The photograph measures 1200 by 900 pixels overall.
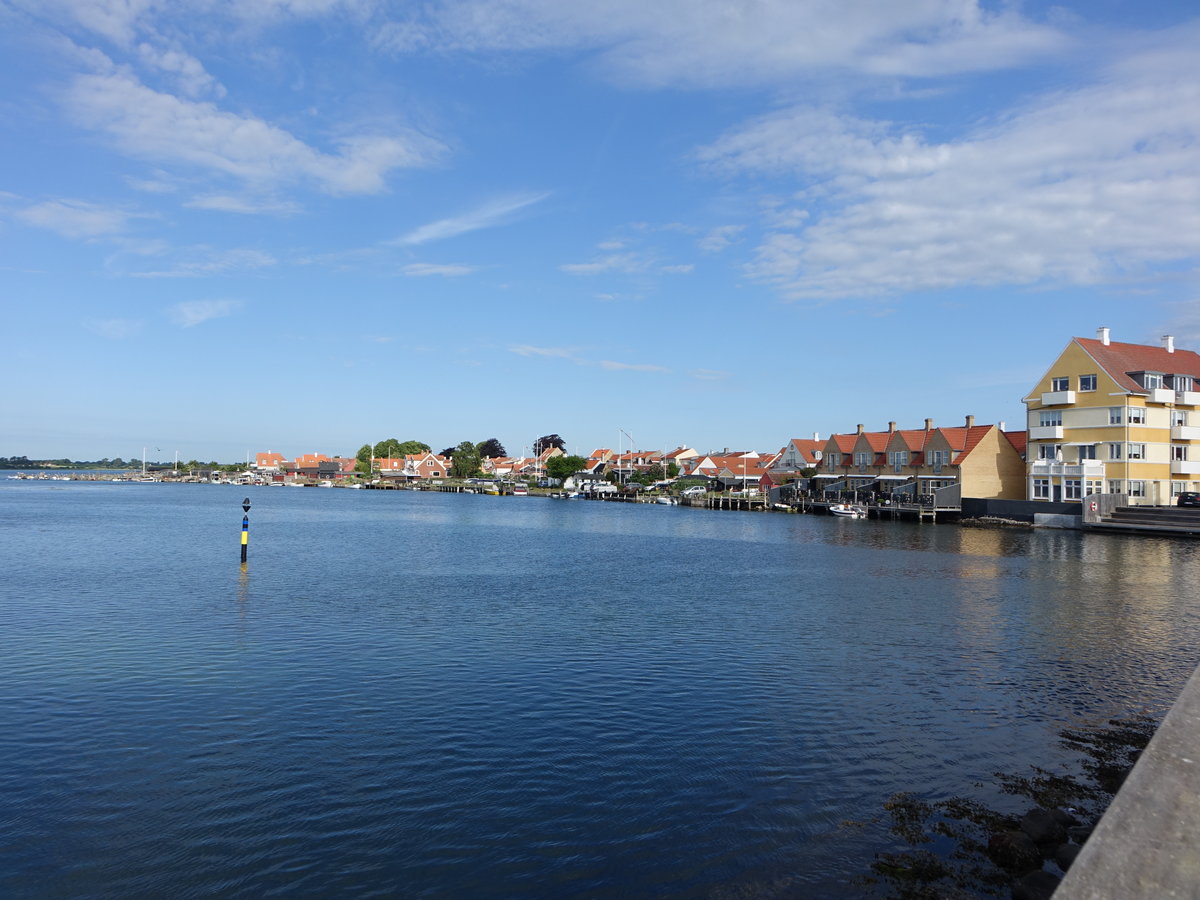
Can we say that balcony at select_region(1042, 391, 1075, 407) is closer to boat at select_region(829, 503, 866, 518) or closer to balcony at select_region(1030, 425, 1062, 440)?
balcony at select_region(1030, 425, 1062, 440)

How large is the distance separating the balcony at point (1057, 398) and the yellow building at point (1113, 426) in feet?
0.28

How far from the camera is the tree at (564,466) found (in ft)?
582

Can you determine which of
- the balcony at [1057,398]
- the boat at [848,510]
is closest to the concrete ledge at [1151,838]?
the balcony at [1057,398]

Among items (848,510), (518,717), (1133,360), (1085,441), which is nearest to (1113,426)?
(1085,441)

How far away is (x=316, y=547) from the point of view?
50750 millimetres

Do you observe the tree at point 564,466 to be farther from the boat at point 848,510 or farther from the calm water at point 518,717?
the calm water at point 518,717

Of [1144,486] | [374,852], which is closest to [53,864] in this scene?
[374,852]

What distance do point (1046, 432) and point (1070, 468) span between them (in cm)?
481

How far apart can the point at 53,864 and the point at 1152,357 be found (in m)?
89.9

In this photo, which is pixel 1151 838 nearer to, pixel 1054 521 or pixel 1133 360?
pixel 1054 521

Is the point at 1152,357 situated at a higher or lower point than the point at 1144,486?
higher

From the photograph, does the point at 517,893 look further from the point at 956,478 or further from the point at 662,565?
the point at 956,478

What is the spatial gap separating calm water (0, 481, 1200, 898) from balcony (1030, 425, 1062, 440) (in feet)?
135

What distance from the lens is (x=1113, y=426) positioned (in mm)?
69438
